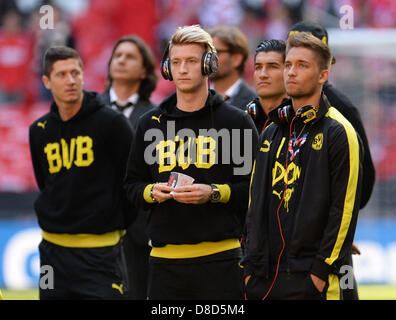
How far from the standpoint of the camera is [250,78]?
12562 mm

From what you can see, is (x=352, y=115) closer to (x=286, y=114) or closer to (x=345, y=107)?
(x=345, y=107)

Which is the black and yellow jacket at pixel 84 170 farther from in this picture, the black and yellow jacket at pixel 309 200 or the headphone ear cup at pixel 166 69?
the black and yellow jacket at pixel 309 200

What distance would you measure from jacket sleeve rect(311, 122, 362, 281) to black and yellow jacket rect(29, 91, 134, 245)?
206 cm

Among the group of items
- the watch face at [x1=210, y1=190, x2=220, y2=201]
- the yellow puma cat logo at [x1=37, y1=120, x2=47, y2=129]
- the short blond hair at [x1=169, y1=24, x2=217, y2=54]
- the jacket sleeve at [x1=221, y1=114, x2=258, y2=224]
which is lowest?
the watch face at [x1=210, y1=190, x2=220, y2=201]

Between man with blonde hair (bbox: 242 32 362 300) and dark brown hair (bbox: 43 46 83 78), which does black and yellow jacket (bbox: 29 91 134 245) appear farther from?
man with blonde hair (bbox: 242 32 362 300)

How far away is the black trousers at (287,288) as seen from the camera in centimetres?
401

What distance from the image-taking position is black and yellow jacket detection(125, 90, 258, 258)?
465cm

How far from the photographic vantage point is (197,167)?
4.70 m

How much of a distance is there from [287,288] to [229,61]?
8.99 feet

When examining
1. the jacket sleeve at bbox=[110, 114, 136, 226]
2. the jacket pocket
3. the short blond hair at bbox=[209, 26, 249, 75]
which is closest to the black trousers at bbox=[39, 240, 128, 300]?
the jacket sleeve at bbox=[110, 114, 136, 226]

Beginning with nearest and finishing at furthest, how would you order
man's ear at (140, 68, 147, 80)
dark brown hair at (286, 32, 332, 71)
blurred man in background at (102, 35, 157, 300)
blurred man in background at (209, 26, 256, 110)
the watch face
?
dark brown hair at (286, 32, 332, 71) → the watch face → blurred man in background at (209, 26, 256, 110) → blurred man in background at (102, 35, 157, 300) → man's ear at (140, 68, 147, 80)

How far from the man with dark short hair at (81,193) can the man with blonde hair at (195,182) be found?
35.2 inches

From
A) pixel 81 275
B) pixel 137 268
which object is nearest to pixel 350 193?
pixel 81 275

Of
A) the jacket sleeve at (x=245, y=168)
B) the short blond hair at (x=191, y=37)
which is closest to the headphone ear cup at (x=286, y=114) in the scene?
the jacket sleeve at (x=245, y=168)
